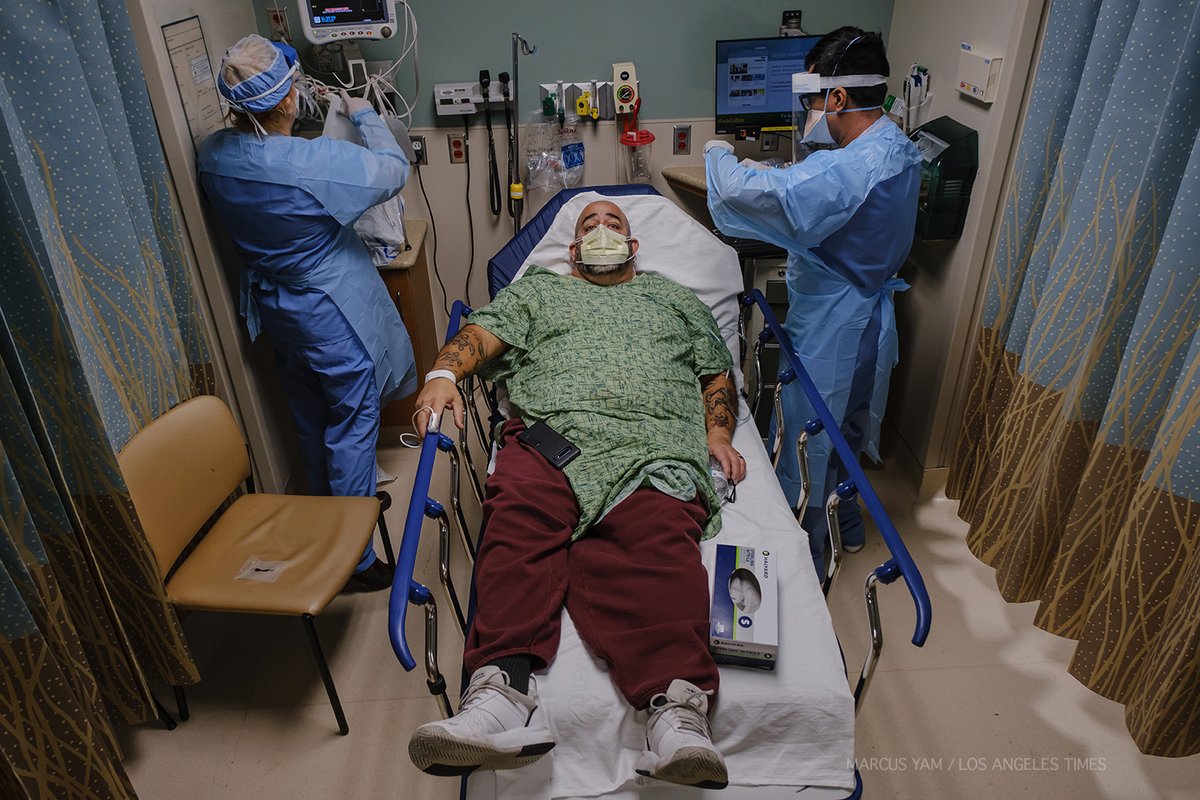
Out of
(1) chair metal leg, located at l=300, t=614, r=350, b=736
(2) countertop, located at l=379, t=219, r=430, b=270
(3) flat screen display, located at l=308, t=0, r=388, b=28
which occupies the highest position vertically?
(3) flat screen display, located at l=308, t=0, r=388, b=28

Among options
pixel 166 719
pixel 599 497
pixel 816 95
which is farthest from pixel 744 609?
pixel 166 719

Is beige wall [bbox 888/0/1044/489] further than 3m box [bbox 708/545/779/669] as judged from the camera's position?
Yes

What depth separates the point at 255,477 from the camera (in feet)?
8.96

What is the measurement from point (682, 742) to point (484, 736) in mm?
326

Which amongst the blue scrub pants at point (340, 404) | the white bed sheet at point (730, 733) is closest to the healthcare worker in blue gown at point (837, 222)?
the white bed sheet at point (730, 733)

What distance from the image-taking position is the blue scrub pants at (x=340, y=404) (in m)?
2.43

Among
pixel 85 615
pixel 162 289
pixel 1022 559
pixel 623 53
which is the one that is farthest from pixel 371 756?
pixel 623 53

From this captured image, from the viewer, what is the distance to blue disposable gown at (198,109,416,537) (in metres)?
2.20

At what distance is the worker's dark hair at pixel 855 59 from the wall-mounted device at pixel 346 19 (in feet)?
4.86

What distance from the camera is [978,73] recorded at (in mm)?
2314

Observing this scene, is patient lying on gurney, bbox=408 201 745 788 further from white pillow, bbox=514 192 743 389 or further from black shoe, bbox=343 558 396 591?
black shoe, bbox=343 558 396 591

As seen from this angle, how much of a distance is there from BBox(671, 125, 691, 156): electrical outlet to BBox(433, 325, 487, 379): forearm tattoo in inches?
61.0

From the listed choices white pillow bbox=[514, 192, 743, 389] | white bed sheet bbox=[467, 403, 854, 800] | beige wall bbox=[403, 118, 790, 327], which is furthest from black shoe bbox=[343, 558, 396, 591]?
beige wall bbox=[403, 118, 790, 327]

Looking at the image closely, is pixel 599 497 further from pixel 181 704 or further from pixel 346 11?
pixel 346 11
